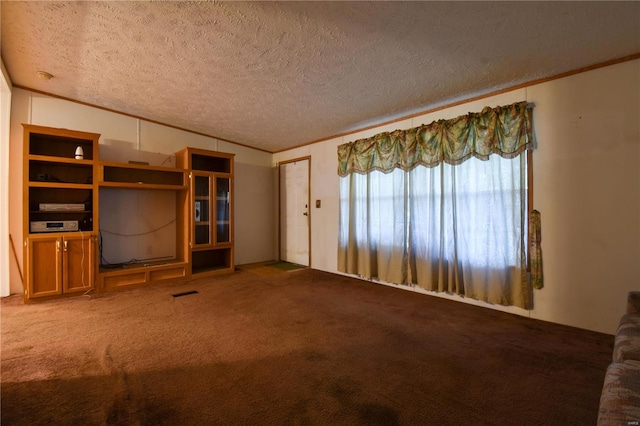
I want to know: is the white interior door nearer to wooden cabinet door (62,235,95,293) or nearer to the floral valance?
the floral valance

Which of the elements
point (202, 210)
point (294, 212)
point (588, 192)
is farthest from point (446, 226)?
point (202, 210)

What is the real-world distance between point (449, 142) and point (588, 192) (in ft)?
4.07

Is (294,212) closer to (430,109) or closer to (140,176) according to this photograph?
(140,176)

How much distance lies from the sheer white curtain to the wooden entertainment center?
6.90 feet

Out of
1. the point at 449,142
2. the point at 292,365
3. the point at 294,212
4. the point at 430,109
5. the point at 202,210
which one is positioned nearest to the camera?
the point at 292,365

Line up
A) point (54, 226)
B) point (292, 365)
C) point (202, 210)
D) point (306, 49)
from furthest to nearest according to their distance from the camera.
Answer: point (202, 210) → point (54, 226) → point (306, 49) → point (292, 365)

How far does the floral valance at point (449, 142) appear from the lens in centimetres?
260

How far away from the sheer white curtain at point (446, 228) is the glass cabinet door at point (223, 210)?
1.91 meters

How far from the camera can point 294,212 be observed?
17.3 feet

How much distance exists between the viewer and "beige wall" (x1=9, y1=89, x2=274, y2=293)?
328 centimetres

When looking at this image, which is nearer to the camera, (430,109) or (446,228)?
(446,228)

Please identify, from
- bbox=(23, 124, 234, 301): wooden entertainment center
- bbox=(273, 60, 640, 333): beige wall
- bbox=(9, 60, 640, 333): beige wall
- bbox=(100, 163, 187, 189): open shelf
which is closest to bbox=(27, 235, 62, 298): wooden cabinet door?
bbox=(23, 124, 234, 301): wooden entertainment center

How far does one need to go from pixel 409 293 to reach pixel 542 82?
249 centimetres

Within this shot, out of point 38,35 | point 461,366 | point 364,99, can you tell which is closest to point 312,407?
point 461,366
